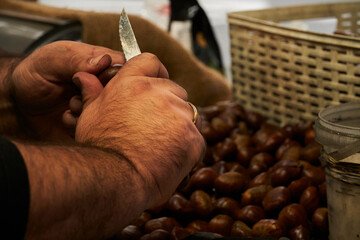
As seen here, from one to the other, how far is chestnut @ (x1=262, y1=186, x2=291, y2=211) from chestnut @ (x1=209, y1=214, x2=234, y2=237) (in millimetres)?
101

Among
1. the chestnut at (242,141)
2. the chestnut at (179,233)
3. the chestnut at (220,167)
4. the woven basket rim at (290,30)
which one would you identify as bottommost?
the chestnut at (179,233)

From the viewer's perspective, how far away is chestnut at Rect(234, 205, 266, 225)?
122cm

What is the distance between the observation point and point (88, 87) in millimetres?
1021

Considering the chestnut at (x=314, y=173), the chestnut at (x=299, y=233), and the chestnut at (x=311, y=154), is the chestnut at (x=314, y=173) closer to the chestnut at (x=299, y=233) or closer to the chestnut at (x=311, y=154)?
the chestnut at (x=311, y=154)

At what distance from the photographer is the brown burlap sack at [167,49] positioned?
6.45 ft

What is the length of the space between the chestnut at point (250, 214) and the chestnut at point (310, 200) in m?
0.10

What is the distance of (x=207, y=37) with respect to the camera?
2.48 meters

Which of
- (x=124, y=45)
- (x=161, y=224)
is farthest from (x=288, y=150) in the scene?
(x=124, y=45)

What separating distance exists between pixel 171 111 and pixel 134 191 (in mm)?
167

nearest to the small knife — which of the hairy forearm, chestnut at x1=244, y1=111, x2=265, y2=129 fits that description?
the hairy forearm

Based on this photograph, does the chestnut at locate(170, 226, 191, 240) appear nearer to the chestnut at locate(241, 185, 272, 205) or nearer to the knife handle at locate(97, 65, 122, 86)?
the chestnut at locate(241, 185, 272, 205)

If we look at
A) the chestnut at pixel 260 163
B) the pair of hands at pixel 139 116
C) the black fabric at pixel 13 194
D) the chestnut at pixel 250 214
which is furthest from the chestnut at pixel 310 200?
the black fabric at pixel 13 194

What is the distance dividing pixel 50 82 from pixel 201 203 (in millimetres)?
475

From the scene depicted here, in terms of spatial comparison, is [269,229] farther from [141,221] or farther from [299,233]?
[141,221]
